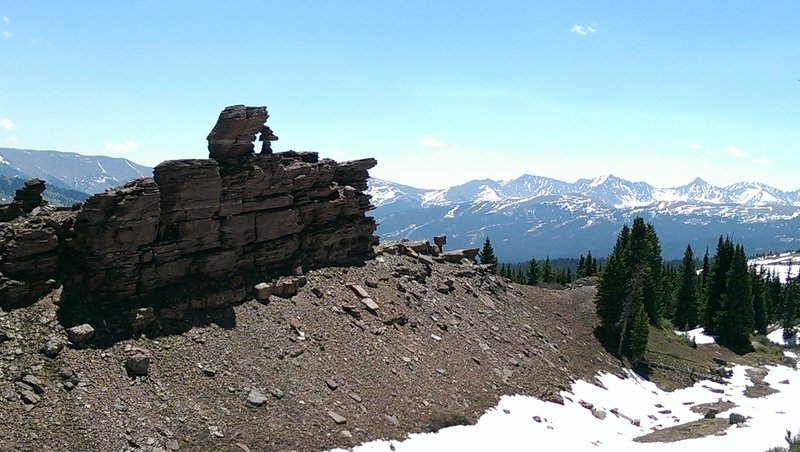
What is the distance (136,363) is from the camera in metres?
28.7

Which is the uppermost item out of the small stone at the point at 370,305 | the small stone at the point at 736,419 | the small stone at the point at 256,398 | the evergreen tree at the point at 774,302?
the small stone at the point at 370,305

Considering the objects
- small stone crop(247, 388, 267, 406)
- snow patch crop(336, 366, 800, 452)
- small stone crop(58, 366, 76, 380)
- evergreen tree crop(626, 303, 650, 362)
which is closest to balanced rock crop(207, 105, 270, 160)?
small stone crop(247, 388, 267, 406)

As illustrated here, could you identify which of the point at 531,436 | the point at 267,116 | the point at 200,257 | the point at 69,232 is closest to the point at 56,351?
the point at 69,232

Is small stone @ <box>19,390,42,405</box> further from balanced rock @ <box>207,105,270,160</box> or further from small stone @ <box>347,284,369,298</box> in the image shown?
small stone @ <box>347,284,369,298</box>

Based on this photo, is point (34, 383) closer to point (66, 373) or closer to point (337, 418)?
point (66, 373)

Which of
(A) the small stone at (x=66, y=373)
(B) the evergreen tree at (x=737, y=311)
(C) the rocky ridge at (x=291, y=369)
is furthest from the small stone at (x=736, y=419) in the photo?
(B) the evergreen tree at (x=737, y=311)

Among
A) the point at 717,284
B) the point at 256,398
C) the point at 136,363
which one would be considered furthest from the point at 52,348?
the point at 717,284

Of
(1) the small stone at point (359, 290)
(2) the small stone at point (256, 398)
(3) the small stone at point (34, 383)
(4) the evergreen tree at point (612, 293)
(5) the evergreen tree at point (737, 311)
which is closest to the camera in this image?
(3) the small stone at point (34, 383)

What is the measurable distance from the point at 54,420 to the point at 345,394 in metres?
15.0

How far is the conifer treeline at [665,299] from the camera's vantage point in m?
58.8

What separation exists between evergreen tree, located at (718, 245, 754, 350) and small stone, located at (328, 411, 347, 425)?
64.7m

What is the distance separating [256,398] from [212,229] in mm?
13172

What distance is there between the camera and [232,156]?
4109 centimetres

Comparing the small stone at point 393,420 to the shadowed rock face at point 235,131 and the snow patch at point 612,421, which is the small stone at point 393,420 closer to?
the snow patch at point 612,421
